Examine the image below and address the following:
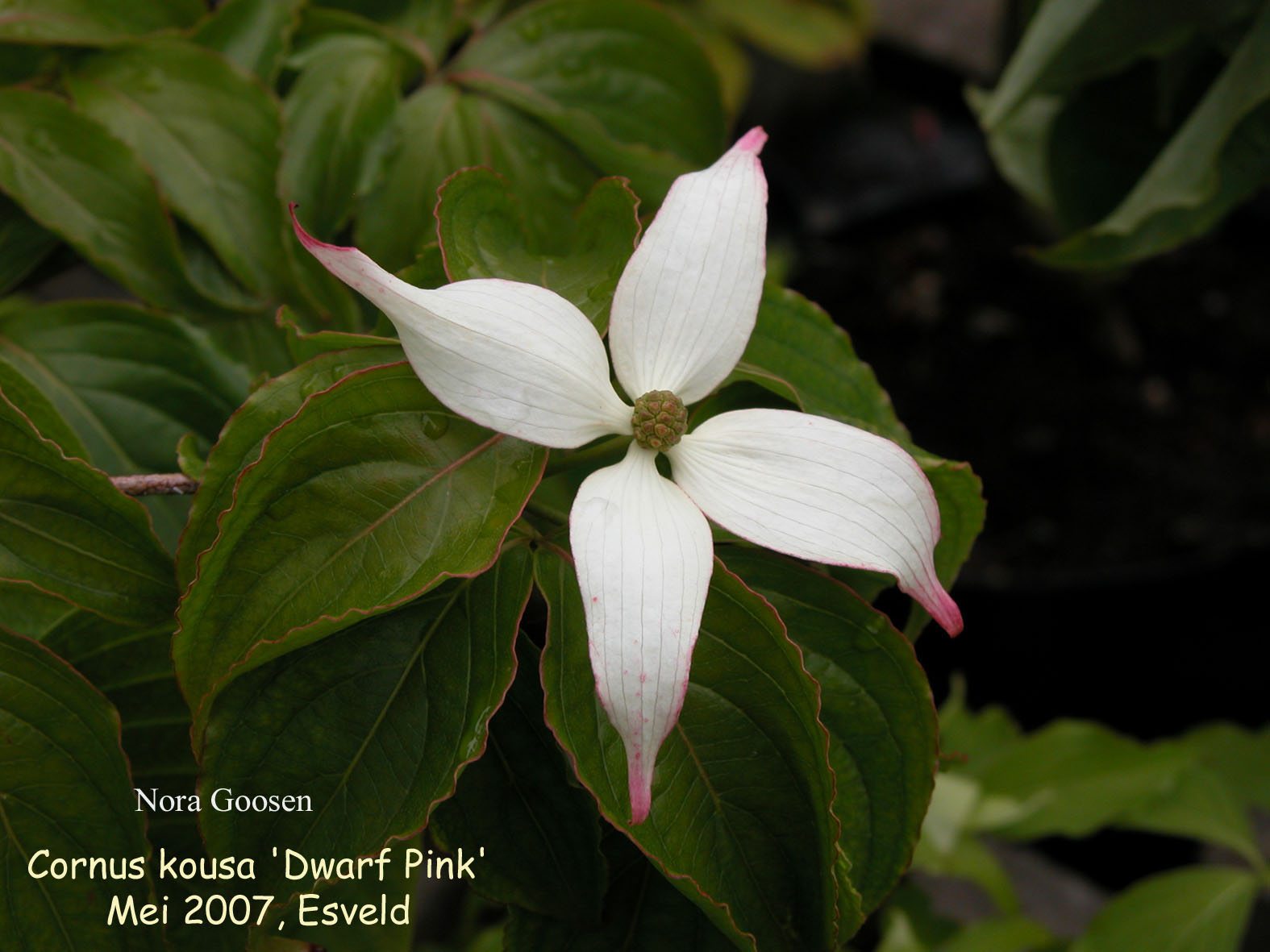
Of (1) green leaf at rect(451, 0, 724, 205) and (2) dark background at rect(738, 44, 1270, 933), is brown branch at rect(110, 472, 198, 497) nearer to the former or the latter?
(1) green leaf at rect(451, 0, 724, 205)

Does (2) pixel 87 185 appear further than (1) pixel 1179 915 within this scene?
No

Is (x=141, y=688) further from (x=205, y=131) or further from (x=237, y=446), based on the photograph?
(x=205, y=131)

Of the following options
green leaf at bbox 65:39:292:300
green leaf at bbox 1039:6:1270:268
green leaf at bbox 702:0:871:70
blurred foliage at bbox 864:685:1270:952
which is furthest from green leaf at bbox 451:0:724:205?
green leaf at bbox 702:0:871:70

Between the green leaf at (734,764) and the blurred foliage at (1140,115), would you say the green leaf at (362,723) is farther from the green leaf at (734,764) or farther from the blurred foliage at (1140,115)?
the blurred foliage at (1140,115)

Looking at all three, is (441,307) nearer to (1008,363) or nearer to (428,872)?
(428,872)

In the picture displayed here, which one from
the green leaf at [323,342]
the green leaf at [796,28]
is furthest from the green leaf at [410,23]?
the green leaf at [796,28]

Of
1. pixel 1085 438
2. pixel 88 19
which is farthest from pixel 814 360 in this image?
pixel 1085 438
